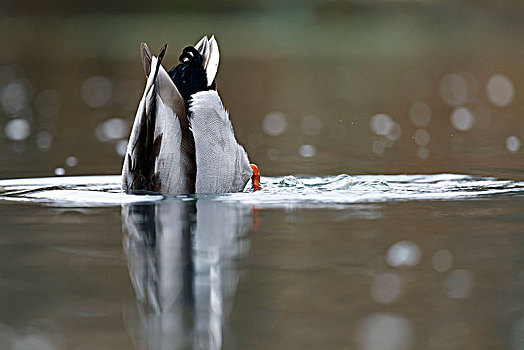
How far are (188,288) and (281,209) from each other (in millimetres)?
2157

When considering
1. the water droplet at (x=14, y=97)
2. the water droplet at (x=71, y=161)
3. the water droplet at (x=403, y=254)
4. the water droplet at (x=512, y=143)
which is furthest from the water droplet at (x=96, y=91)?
the water droplet at (x=403, y=254)

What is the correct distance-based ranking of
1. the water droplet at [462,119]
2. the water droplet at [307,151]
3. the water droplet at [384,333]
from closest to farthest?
1. the water droplet at [384,333]
2. the water droplet at [307,151]
3. the water droplet at [462,119]

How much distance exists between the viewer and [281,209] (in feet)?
20.6

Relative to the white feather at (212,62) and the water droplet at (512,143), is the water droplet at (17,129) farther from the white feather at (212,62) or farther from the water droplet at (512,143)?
the water droplet at (512,143)

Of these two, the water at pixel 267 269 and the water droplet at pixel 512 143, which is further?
the water droplet at pixel 512 143

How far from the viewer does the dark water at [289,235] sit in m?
3.70

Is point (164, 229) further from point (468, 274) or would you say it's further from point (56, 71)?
point (56, 71)

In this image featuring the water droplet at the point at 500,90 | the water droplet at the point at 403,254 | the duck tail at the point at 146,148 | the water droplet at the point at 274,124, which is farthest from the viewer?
the water droplet at the point at 500,90

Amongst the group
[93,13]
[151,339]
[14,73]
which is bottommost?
[151,339]

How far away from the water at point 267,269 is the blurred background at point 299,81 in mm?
1706

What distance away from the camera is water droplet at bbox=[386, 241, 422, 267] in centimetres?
475

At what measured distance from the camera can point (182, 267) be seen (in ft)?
15.0

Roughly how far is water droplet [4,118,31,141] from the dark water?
10 centimetres

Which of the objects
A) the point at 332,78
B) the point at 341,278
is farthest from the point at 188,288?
the point at 332,78
